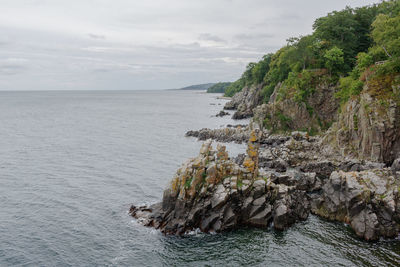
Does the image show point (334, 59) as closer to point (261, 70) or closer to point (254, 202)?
point (254, 202)

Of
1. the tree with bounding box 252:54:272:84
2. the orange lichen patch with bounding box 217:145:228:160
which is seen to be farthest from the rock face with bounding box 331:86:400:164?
the tree with bounding box 252:54:272:84

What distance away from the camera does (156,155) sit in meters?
69.4

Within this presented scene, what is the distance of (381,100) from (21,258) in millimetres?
54940

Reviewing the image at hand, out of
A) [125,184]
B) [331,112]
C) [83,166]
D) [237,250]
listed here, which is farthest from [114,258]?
[331,112]

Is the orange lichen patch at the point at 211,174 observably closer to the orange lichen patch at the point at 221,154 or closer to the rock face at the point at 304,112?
the orange lichen patch at the point at 221,154

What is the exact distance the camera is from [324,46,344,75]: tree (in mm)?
75000

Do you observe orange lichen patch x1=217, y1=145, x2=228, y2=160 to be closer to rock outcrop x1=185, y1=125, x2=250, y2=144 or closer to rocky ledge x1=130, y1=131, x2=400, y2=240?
rocky ledge x1=130, y1=131, x2=400, y2=240

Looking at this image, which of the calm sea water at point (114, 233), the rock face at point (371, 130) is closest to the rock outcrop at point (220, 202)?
the calm sea water at point (114, 233)

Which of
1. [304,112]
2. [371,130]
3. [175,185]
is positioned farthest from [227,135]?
[175,185]

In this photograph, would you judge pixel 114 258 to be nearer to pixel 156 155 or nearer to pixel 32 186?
pixel 32 186

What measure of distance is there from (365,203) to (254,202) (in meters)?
12.0

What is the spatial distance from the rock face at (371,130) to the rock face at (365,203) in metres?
12.9

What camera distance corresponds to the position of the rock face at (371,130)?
4997 cm

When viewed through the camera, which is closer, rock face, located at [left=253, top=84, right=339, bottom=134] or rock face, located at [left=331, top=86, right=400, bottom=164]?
rock face, located at [left=331, top=86, right=400, bottom=164]
